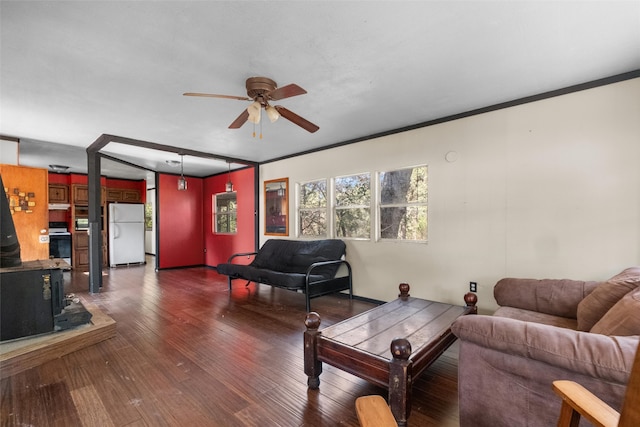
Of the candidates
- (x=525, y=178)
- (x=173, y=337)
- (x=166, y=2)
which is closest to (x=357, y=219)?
(x=525, y=178)

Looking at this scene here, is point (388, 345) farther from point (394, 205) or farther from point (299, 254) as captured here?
point (299, 254)

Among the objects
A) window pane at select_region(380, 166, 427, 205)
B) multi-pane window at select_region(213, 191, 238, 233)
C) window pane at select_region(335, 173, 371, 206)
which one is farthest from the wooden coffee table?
multi-pane window at select_region(213, 191, 238, 233)

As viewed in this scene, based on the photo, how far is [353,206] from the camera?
4.42m

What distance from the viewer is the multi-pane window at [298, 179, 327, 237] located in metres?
4.89

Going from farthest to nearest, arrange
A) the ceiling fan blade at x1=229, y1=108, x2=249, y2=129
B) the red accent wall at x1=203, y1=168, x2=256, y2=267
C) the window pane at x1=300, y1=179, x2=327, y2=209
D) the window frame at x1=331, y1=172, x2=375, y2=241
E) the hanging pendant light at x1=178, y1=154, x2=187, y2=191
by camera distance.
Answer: the red accent wall at x1=203, y1=168, x2=256, y2=267 → the hanging pendant light at x1=178, y1=154, x2=187, y2=191 → the window pane at x1=300, y1=179, x2=327, y2=209 → the window frame at x1=331, y1=172, x2=375, y2=241 → the ceiling fan blade at x1=229, y1=108, x2=249, y2=129

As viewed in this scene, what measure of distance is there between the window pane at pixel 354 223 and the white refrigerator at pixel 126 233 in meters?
6.00

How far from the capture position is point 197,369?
89.6 inches

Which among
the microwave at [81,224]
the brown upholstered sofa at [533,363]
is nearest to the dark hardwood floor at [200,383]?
the brown upholstered sofa at [533,363]

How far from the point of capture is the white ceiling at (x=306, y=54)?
171 centimetres

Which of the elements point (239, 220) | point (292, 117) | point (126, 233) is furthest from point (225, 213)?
point (292, 117)

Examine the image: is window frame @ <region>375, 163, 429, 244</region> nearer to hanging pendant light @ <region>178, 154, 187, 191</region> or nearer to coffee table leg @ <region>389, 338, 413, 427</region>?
coffee table leg @ <region>389, 338, 413, 427</region>

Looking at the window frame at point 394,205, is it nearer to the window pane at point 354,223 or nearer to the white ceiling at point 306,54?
the window pane at point 354,223

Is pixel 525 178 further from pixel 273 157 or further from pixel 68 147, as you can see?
pixel 68 147

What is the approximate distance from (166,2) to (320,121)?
2.15 meters
